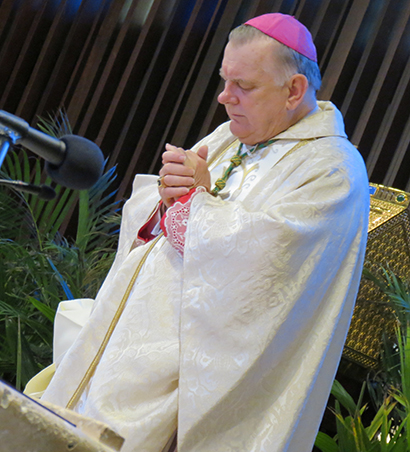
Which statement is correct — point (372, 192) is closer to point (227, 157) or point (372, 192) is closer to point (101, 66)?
point (227, 157)

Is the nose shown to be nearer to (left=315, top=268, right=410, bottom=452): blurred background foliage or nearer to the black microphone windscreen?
the black microphone windscreen

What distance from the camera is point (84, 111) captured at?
14.9ft

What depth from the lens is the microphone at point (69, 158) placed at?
1.19m

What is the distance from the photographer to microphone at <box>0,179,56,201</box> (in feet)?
3.55

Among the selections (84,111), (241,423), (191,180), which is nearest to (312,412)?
(241,423)

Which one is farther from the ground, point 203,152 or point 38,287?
point 203,152

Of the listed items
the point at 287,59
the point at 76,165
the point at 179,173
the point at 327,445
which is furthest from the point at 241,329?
the point at 327,445

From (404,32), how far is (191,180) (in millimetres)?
2182

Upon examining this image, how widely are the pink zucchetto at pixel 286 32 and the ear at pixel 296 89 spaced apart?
0.34 ft

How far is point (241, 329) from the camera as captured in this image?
155 cm

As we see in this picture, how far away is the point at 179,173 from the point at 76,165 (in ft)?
1.79

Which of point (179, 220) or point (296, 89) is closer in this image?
point (179, 220)

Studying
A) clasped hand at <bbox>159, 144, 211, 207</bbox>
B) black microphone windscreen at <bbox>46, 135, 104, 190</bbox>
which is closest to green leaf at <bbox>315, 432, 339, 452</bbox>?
clasped hand at <bbox>159, 144, 211, 207</bbox>

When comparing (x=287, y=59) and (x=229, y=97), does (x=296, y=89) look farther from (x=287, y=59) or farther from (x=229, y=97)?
(x=229, y=97)
